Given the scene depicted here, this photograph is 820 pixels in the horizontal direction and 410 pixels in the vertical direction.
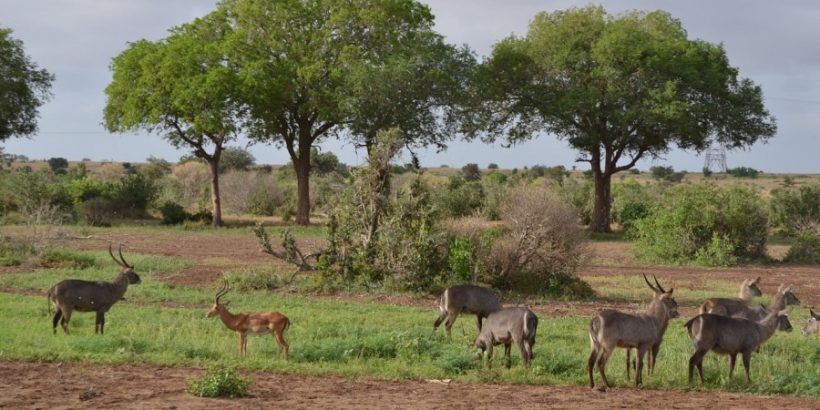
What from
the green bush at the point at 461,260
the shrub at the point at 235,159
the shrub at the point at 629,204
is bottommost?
the green bush at the point at 461,260

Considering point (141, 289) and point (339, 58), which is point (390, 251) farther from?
point (339, 58)

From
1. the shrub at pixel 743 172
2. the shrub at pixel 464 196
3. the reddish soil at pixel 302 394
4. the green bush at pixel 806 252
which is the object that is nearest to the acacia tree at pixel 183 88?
the shrub at pixel 464 196

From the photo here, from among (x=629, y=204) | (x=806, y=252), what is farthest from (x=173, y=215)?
(x=806, y=252)

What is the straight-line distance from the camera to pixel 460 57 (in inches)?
1556

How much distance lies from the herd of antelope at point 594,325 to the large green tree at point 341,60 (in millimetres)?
23191

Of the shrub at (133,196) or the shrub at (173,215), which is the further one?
the shrub at (133,196)

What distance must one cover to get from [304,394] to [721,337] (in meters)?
5.19

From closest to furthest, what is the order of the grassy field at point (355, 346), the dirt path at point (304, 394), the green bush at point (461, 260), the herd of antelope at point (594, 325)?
the dirt path at point (304, 394) < the herd of antelope at point (594, 325) < the grassy field at point (355, 346) < the green bush at point (461, 260)

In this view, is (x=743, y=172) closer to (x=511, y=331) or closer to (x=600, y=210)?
(x=600, y=210)

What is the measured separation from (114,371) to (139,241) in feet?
68.3

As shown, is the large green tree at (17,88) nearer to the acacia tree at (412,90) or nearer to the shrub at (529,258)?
the acacia tree at (412,90)

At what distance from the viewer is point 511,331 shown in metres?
11.8

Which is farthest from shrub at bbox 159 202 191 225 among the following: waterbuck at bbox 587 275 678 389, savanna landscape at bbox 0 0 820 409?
waterbuck at bbox 587 275 678 389

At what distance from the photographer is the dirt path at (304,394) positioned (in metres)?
9.87
